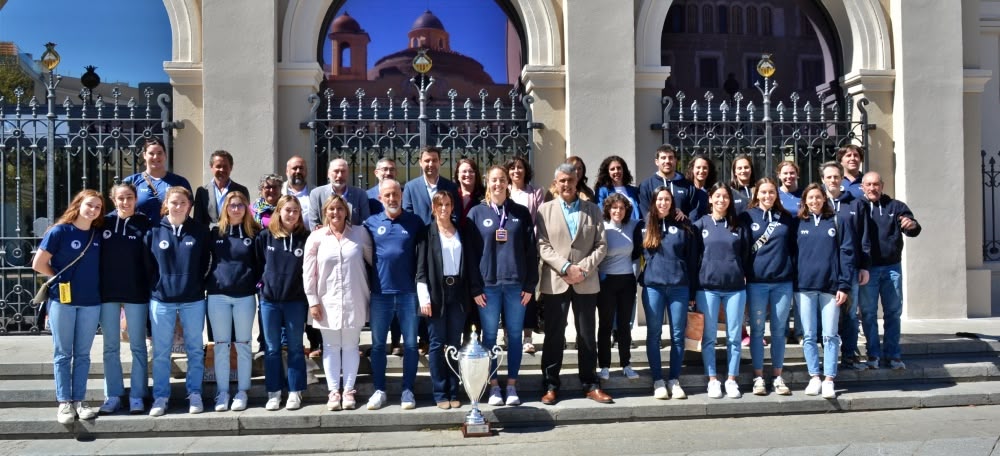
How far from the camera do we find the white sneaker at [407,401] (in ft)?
20.6

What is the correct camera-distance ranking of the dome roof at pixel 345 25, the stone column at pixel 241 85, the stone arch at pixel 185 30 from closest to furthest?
1. the stone column at pixel 241 85
2. the stone arch at pixel 185 30
3. the dome roof at pixel 345 25

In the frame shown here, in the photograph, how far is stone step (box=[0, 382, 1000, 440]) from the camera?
6074 millimetres

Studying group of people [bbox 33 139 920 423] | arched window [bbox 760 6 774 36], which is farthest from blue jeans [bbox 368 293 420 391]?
arched window [bbox 760 6 774 36]

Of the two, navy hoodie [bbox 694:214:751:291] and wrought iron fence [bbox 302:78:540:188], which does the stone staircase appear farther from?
wrought iron fence [bbox 302:78:540:188]

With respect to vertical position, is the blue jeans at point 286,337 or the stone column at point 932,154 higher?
the stone column at point 932,154

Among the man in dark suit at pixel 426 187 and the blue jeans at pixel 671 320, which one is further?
the man in dark suit at pixel 426 187

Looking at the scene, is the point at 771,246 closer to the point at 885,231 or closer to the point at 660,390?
the point at 885,231

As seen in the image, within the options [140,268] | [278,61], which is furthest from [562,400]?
[278,61]

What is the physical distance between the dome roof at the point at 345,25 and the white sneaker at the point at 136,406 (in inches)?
224

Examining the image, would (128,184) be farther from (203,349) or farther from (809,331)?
(809,331)

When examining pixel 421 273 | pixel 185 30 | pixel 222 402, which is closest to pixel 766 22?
pixel 421 273

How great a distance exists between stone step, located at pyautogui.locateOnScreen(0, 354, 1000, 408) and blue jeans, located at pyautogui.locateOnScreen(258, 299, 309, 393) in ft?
0.92

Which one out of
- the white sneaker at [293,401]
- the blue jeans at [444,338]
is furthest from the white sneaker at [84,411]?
the blue jeans at [444,338]

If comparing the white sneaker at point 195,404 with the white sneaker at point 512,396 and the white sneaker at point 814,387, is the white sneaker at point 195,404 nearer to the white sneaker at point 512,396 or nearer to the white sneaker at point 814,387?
the white sneaker at point 512,396
